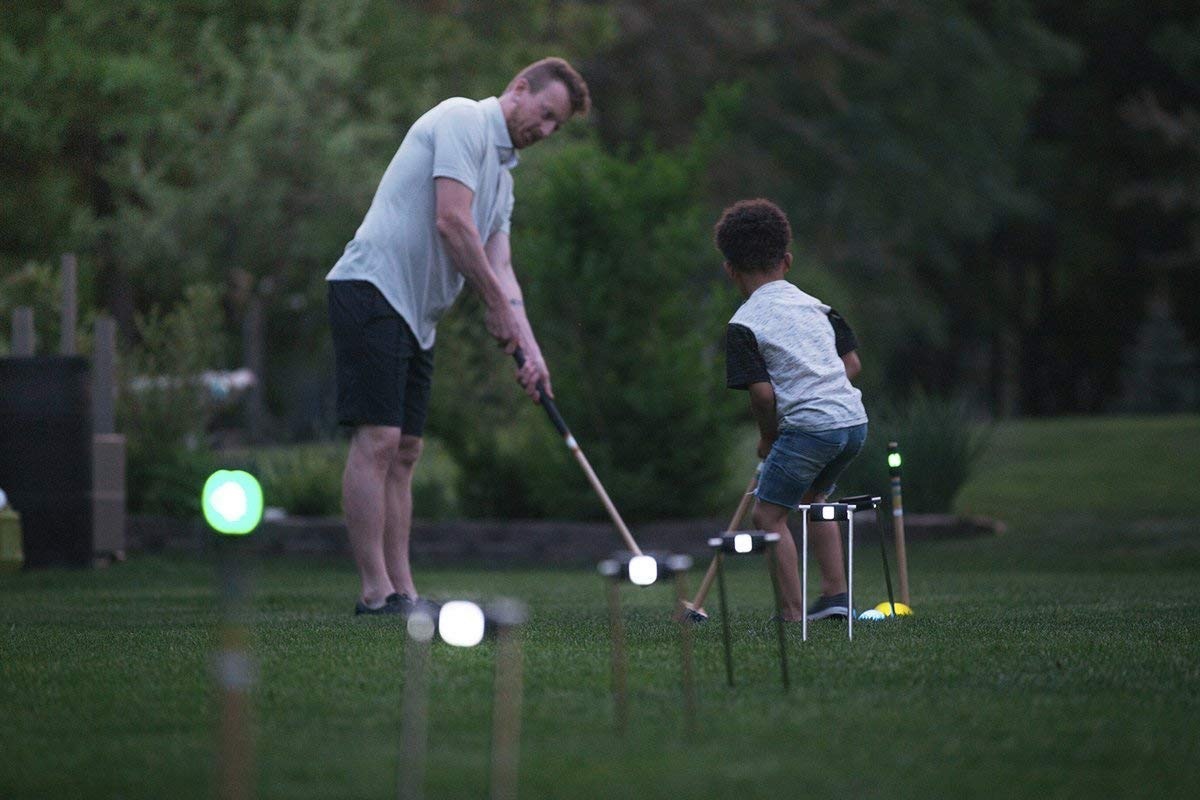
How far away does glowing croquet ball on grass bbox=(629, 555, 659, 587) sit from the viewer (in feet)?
12.7

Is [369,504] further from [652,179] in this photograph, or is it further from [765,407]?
[652,179]

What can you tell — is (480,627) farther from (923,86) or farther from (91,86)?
(923,86)

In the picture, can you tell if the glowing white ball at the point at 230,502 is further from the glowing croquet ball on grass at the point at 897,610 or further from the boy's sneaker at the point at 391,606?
the glowing croquet ball on grass at the point at 897,610

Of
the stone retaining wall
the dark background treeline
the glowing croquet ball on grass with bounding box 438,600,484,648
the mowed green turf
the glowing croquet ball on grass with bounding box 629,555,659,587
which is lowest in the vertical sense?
the stone retaining wall

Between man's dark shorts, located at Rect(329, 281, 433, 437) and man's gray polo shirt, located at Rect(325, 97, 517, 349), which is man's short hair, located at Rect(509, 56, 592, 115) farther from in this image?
man's dark shorts, located at Rect(329, 281, 433, 437)

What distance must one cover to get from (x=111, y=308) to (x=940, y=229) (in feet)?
58.7

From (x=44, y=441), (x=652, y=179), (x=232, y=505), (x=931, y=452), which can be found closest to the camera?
(x=232, y=505)

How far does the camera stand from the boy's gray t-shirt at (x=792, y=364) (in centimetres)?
630

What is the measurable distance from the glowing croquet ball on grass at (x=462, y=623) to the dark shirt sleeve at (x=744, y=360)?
3.00 meters

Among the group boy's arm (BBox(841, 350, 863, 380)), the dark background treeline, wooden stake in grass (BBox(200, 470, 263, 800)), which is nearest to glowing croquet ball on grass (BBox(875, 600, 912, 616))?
boy's arm (BBox(841, 350, 863, 380))

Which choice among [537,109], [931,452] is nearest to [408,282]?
[537,109]

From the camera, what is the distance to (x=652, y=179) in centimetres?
1350

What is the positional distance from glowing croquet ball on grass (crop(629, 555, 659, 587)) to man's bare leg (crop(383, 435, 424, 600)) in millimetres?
3295

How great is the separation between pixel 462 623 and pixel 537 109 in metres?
4.04
